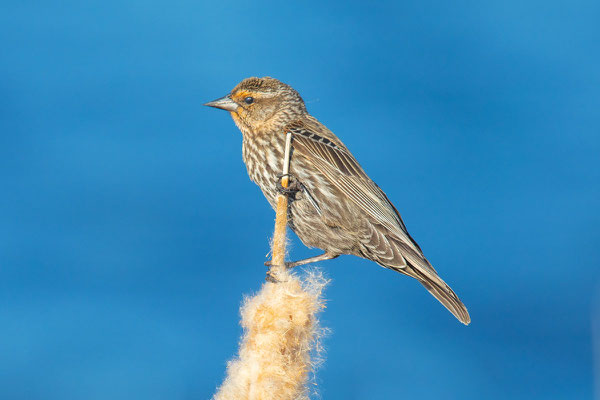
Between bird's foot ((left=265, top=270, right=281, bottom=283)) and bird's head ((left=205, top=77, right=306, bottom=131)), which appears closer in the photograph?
bird's foot ((left=265, top=270, right=281, bottom=283))

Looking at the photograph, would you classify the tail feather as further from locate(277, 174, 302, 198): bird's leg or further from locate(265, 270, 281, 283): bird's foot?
locate(265, 270, 281, 283): bird's foot

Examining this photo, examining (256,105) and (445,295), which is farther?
(256,105)

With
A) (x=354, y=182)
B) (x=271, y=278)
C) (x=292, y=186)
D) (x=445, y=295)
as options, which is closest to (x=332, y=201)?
(x=354, y=182)

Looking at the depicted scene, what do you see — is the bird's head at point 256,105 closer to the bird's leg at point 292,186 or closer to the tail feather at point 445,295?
the bird's leg at point 292,186

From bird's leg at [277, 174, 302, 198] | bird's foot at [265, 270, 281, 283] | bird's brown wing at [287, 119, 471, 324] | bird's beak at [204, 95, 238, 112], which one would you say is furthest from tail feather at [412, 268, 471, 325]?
bird's beak at [204, 95, 238, 112]

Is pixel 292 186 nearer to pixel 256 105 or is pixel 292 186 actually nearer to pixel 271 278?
pixel 256 105

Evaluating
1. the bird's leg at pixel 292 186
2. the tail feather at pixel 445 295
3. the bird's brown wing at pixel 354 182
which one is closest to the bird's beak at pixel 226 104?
the bird's brown wing at pixel 354 182
